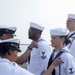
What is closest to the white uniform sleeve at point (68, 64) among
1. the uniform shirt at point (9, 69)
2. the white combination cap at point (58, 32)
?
the white combination cap at point (58, 32)

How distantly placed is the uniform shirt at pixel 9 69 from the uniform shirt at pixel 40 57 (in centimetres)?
216

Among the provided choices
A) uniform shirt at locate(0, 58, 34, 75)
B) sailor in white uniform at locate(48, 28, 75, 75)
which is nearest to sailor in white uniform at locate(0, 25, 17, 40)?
sailor in white uniform at locate(48, 28, 75, 75)

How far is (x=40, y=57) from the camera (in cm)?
458

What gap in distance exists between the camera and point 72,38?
4738mm

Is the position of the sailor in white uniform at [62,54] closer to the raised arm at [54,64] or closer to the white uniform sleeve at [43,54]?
the raised arm at [54,64]

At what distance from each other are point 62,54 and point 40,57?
0.86m

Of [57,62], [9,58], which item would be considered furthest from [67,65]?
[9,58]

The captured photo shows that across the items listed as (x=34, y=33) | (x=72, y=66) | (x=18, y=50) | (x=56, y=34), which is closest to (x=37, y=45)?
(x=34, y=33)

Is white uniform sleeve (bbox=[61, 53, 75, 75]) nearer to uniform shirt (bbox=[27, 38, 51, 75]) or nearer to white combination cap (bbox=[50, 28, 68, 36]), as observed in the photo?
white combination cap (bbox=[50, 28, 68, 36])

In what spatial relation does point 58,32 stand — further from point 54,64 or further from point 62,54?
point 54,64

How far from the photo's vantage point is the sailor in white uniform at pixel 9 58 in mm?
2322

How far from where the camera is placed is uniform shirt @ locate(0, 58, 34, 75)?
2.31 m

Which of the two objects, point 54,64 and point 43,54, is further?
point 43,54

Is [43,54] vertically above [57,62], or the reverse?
[57,62]
